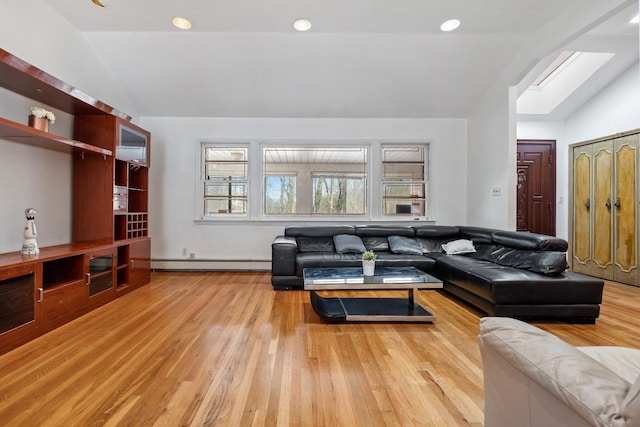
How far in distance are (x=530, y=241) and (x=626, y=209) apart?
2.18 meters

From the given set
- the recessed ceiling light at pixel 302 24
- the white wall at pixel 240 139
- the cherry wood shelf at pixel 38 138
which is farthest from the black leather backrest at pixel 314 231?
the recessed ceiling light at pixel 302 24

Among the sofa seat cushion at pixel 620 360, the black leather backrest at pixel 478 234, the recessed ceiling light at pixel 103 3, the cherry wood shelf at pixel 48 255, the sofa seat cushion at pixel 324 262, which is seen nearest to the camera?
the sofa seat cushion at pixel 620 360

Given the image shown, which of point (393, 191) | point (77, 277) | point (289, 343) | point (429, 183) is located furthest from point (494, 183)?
point (77, 277)

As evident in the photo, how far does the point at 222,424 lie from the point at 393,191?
14.8 ft

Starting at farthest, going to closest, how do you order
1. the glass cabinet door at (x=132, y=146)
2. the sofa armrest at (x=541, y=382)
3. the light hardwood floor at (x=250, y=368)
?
the glass cabinet door at (x=132, y=146) → the light hardwood floor at (x=250, y=368) → the sofa armrest at (x=541, y=382)

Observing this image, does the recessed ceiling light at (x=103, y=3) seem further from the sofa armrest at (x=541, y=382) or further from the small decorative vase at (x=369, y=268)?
the sofa armrest at (x=541, y=382)

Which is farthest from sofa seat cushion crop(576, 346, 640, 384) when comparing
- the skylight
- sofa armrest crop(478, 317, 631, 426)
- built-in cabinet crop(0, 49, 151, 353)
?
the skylight

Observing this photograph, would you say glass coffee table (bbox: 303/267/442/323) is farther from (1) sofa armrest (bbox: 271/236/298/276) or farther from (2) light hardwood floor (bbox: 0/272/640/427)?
(1) sofa armrest (bbox: 271/236/298/276)

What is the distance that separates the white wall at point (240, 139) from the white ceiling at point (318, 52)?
199 mm

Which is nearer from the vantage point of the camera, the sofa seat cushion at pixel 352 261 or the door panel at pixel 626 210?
the sofa seat cushion at pixel 352 261

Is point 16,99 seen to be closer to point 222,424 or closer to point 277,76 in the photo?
point 277,76

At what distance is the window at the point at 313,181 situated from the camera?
5.16 m

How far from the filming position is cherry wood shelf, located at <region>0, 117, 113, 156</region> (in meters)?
2.37

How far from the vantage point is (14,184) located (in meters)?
2.88
